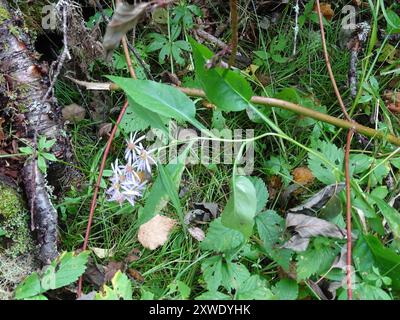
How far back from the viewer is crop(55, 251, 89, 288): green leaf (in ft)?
4.76

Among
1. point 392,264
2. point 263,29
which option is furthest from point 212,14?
point 392,264

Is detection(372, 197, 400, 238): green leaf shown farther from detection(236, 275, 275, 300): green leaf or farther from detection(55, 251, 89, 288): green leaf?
detection(55, 251, 89, 288): green leaf

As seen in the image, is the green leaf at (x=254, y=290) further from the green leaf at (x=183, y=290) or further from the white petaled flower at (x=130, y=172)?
the white petaled flower at (x=130, y=172)

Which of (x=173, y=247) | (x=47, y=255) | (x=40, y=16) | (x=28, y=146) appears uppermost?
(x=40, y=16)

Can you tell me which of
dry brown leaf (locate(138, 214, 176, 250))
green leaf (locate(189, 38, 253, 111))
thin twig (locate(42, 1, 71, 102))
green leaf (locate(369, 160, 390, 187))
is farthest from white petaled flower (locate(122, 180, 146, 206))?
green leaf (locate(369, 160, 390, 187))

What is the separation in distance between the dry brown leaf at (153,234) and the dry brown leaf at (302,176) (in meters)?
0.53

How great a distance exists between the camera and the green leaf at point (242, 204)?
4.23ft

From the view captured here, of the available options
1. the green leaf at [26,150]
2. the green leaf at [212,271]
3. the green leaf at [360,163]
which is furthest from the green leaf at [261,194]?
the green leaf at [26,150]

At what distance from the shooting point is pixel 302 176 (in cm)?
192

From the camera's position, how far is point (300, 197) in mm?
1870

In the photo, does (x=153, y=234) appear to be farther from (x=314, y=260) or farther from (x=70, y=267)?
(x=314, y=260)

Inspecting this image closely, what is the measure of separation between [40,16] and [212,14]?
0.78 metres
